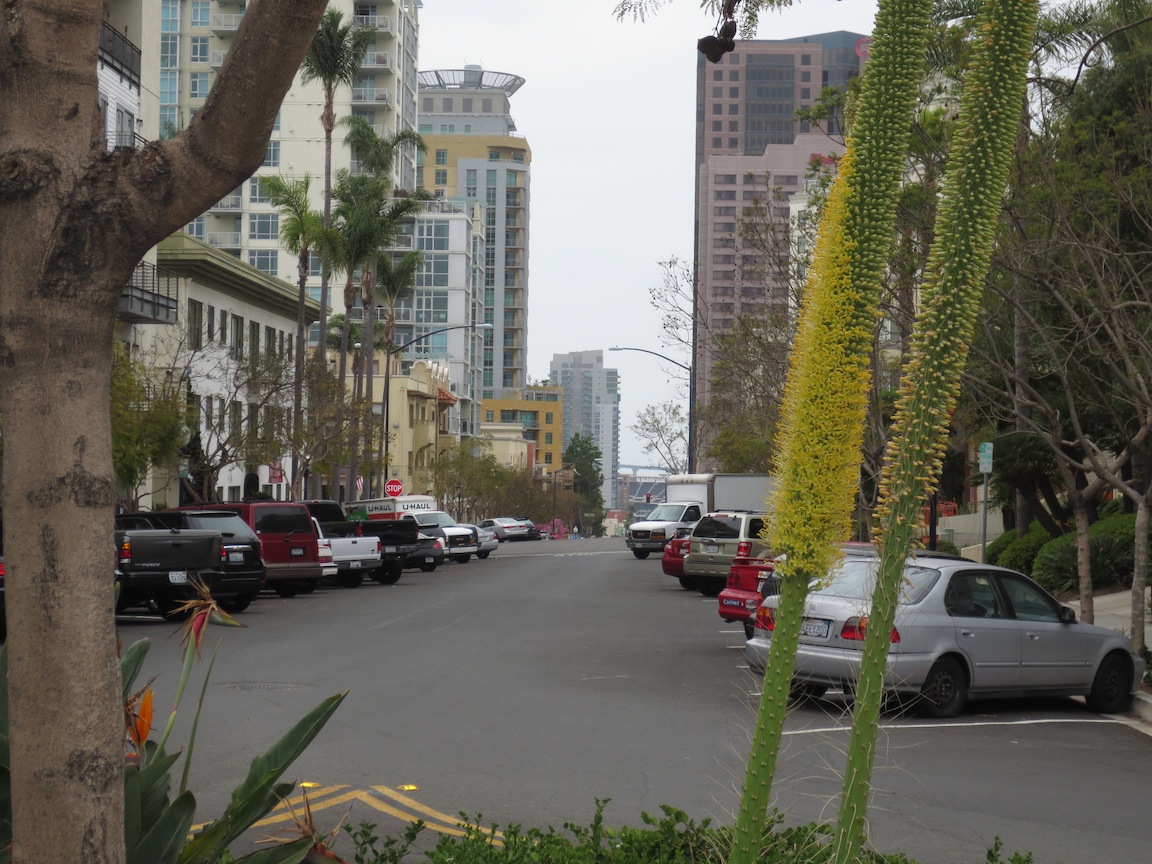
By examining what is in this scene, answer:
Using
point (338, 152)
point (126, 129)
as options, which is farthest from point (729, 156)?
point (126, 129)

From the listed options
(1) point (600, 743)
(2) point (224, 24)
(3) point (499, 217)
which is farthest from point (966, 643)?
(3) point (499, 217)

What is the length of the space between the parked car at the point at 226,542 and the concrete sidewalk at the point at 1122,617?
43.8ft

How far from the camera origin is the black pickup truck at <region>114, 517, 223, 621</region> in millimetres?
20703

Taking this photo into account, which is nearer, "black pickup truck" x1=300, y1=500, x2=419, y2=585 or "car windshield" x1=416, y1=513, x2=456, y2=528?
"black pickup truck" x1=300, y1=500, x2=419, y2=585

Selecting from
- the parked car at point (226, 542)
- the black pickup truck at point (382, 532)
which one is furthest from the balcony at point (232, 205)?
the parked car at point (226, 542)

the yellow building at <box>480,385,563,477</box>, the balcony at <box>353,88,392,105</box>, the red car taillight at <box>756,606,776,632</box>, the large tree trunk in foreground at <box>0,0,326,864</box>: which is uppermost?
the balcony at <box>353,88,392,105</box>

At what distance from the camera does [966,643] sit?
512 inches

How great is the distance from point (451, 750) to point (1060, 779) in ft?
14.9

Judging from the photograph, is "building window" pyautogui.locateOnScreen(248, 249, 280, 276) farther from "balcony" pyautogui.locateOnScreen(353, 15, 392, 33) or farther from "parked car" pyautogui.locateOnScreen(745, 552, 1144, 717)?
"parked car" pyautogui.locateOnScreen(745, 552, 1144, 717)

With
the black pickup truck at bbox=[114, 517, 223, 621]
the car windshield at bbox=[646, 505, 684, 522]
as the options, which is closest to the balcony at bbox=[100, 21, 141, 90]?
the black pickup truck at bbox=[114, 517, 223, 621]

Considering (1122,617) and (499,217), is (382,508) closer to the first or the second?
(1122,617)

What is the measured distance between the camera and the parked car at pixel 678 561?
1273 inches

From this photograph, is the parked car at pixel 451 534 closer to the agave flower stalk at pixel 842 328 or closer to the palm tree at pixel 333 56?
the palm tree at pixel 333 56

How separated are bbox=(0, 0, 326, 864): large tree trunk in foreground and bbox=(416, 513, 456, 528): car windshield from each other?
39.3 m
